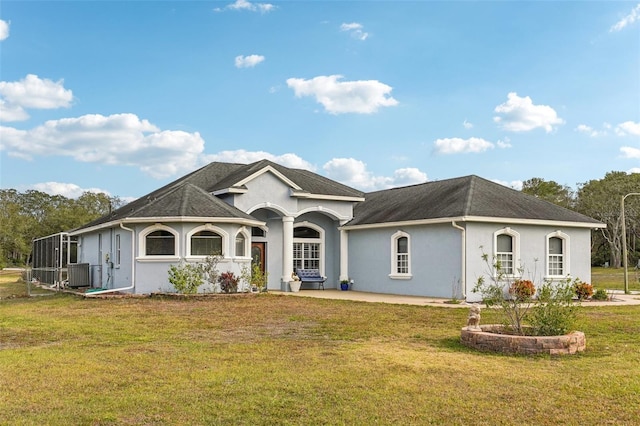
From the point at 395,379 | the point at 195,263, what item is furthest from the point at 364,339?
the point at 195,263

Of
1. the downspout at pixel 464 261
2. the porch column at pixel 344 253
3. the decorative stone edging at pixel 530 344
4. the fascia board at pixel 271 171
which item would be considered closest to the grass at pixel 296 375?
the decorative stone edging at pixel 530 344

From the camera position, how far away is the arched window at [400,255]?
24.6 meters

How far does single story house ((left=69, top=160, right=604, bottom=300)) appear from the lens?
73.5 feet

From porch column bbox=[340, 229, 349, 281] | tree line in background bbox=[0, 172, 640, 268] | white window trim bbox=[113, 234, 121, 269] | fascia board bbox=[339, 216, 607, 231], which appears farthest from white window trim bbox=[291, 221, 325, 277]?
tree line in background bbox=[0, 172, 640, 268]

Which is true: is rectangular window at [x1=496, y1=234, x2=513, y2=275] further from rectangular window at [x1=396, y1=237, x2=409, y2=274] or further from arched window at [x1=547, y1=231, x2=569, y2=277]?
rectangular window at [x1=396, y1=237, x2=409, y2=274]

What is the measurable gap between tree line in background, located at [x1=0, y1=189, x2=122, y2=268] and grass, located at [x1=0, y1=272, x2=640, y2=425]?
5322 centimetres

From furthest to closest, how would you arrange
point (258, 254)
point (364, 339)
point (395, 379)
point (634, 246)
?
1. point (634, 246)
2. point (258, 254)
3. point (364, 339)
4. point (395, 379)

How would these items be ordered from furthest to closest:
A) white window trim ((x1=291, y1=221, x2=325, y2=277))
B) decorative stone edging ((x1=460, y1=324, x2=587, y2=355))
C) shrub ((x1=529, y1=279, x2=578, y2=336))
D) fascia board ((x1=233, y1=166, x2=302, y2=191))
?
white window trim ((x1=291, y1=221, x2=325, y2=277)), fascia board ((x1=233, y1=166, x2=302, y2=191)), shrub ((x1=529, y1=279, x2=578, y2=336)), decorative stone edging ((x1=460, y1=324, x2=587, y2=355))

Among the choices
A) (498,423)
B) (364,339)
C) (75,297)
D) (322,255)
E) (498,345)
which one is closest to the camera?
(498,423)

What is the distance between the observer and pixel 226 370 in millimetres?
8781

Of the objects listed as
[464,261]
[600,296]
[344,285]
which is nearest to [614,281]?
[600,296]

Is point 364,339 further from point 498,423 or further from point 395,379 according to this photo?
point 498,423

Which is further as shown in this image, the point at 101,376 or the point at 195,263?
the point at 195,263

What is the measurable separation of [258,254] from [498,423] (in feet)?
69.8
